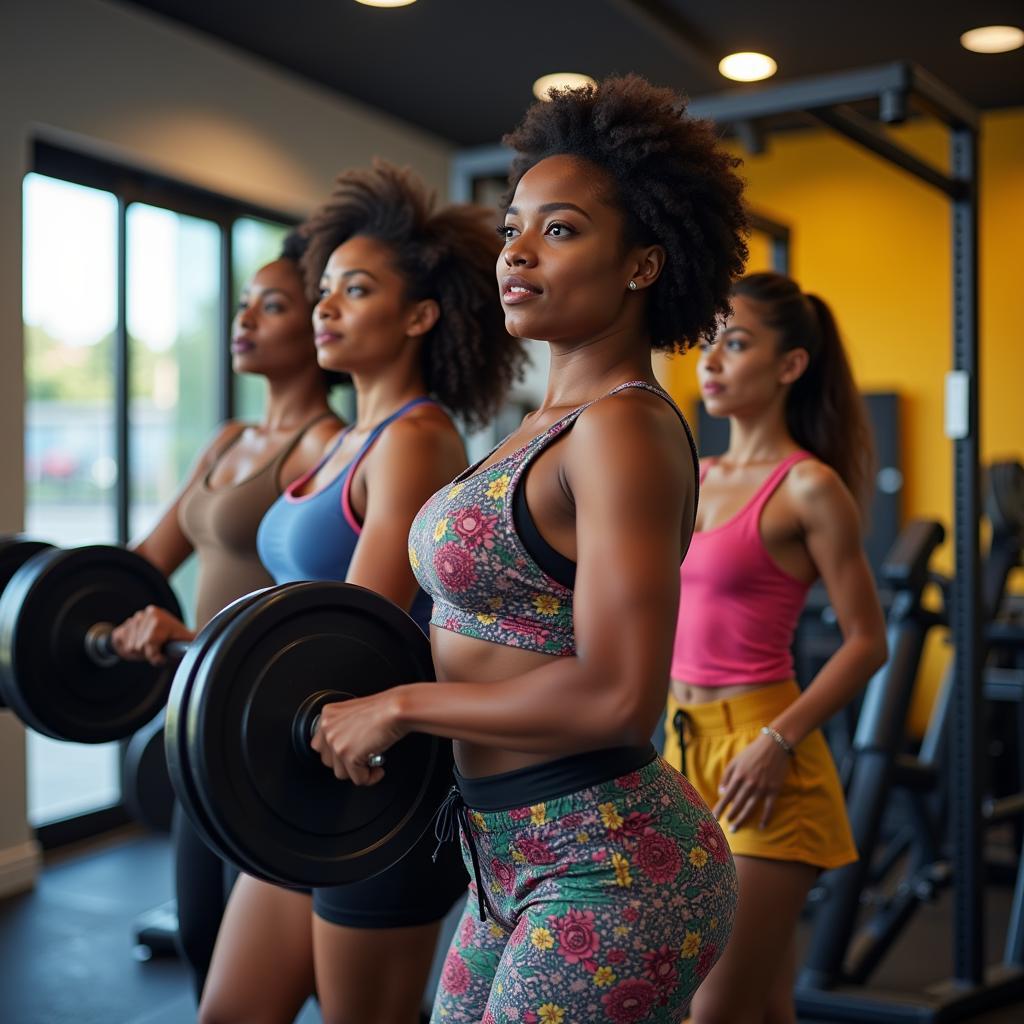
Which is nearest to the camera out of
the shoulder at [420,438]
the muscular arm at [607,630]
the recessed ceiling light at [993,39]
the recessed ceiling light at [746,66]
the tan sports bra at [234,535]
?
the muscular arm at [607,630]

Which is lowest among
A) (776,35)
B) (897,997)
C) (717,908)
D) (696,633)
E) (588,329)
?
(897,997)

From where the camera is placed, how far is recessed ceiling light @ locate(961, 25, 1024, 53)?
4.34 m

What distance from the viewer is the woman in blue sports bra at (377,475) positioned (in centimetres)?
164

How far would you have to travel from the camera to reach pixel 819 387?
86.5 inches

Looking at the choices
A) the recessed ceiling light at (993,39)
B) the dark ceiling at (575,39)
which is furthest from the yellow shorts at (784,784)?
the recessed ceiling light at (993,39)

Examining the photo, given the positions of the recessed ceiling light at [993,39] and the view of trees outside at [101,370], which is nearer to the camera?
the view of trees outside at [101,370]

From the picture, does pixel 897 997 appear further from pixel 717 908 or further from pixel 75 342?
pixel 75 342

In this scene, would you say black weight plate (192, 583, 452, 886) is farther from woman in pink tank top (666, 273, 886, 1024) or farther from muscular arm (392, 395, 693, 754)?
woman in pink tank top (666, 273, 886, 1024)

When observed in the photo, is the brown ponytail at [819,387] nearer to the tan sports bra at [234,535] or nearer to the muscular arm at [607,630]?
the tan sports bra at [234,535]

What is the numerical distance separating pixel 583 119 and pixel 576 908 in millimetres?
802

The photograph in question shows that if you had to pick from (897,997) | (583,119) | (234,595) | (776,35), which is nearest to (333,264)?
(234,595)

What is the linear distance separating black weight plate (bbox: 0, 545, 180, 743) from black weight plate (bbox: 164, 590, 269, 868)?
2.73 ft

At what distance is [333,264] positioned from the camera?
197 cm

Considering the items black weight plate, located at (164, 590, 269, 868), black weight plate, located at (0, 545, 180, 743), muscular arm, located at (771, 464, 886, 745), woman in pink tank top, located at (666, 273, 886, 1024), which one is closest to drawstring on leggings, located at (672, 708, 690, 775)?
woman in pink tank top, located at (666, 273, 886, 1024)
